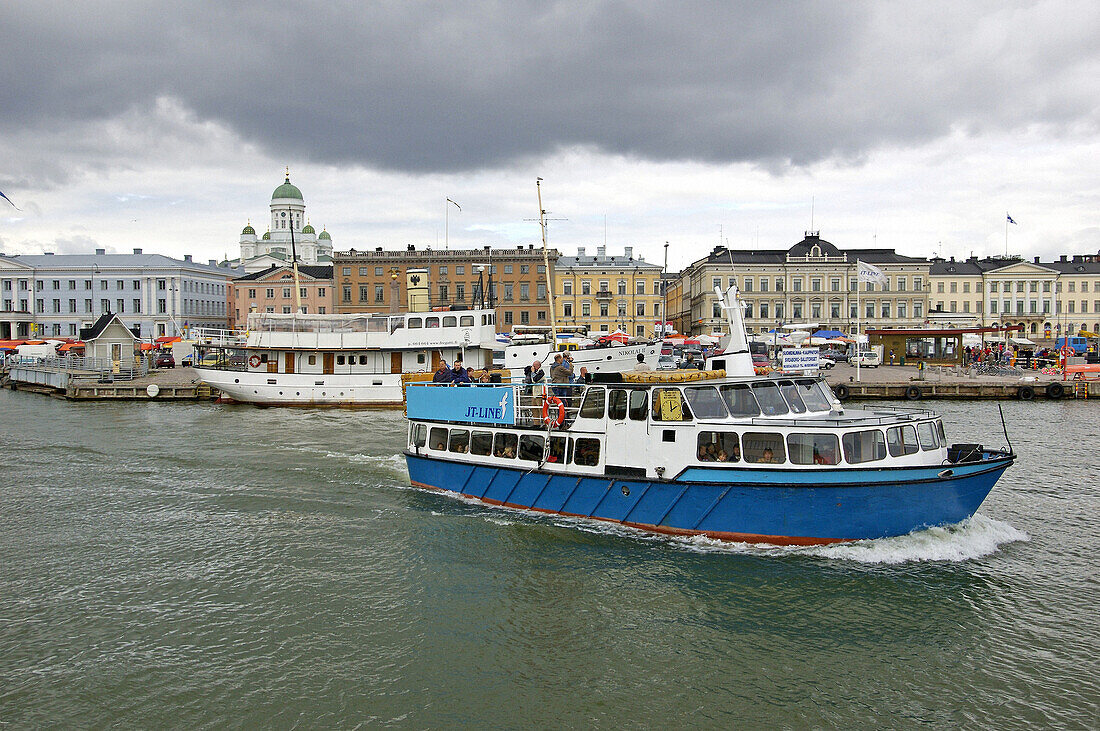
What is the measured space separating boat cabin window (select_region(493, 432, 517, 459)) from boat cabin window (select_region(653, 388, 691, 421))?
406 cm

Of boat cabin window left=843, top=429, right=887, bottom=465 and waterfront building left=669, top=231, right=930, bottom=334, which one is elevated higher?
waterfront building left=669, top=231, right=930, bottom=334

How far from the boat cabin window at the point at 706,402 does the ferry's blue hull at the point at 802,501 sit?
3.88 ft

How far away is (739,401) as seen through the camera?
49.4 feet

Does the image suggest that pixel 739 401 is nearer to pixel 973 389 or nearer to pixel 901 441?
pixel 901 441

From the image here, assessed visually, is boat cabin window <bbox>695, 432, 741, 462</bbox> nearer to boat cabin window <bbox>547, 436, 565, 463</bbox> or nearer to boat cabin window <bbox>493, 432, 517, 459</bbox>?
boat cabin window <bbox>547, 436, 565, 463</bbox>

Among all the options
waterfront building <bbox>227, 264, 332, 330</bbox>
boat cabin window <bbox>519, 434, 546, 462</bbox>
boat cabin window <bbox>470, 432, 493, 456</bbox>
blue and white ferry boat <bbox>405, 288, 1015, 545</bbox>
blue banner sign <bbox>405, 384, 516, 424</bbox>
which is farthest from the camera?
waterfront building <bbox>227, 264, 332, 330</bbox>

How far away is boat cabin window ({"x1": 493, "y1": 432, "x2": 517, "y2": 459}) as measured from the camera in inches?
701

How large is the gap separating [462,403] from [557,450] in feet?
10.6

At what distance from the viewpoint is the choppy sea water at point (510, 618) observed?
983 centimetres

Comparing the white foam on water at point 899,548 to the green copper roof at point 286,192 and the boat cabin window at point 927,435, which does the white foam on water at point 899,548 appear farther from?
the green copper roof at point 286,192

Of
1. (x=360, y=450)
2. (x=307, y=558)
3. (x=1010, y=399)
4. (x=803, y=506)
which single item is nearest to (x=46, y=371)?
(x=360, y=450)

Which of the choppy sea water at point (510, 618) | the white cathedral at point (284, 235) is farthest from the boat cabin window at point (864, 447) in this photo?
the white cathedral at point (284, 235)

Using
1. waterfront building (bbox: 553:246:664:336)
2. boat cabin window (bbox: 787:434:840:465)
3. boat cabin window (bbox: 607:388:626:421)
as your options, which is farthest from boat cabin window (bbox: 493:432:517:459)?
waterfront building (bbox: 553:246:664:336)

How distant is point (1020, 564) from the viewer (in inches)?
565
